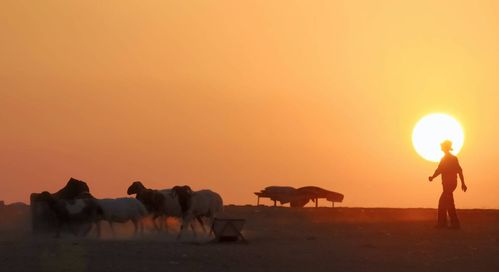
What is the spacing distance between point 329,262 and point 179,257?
306cm

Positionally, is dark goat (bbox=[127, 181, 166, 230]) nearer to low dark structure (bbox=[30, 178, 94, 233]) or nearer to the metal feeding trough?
low dark structure (bbox=[30, 178, 94, 233])

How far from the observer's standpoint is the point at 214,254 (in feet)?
66.6

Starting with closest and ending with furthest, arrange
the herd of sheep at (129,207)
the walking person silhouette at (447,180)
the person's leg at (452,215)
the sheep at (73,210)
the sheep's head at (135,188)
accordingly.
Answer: the person's leg at (452,215) < the walking person silhouette at (447,180) < the sheep at (73,210) < the herd of sheep at (129,207) < the sheep's head at (135,188)

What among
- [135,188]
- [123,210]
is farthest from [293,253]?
[135,188]

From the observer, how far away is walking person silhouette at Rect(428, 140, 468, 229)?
2903 cm

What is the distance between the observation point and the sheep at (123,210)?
31.3 metres

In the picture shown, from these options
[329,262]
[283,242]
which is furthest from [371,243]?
[329,262]

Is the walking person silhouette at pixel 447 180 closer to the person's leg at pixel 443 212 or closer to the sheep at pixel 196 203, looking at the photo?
the person's leg at pixel 443 212

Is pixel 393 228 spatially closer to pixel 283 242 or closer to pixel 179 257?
pixel 283 242

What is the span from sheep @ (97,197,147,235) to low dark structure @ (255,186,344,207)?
36.9 meters

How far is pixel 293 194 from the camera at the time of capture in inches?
2736

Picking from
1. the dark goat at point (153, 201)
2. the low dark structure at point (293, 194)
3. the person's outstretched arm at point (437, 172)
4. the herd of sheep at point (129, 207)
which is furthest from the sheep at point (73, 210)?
the low dark structure at point (293, 194)

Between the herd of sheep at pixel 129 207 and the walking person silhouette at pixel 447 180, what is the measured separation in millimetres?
7510

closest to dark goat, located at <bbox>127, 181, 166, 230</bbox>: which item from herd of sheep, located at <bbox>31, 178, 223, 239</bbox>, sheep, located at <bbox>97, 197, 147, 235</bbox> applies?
herd of sheep, located at <bbox>31, 178, 223, 239</bbox>
